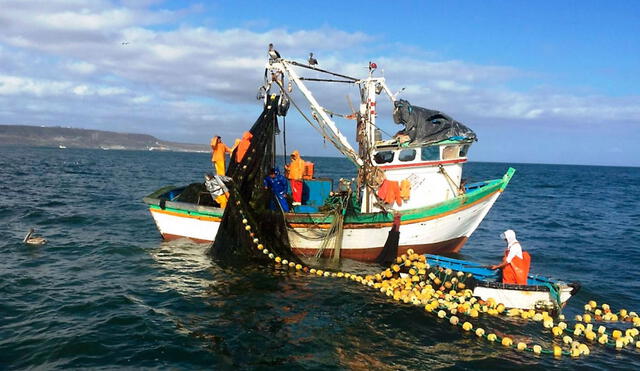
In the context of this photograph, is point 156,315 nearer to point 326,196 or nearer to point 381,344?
point 381,344

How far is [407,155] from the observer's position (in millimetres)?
14125

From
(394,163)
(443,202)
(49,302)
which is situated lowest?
(49,302)

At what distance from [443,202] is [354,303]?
4.48 meters

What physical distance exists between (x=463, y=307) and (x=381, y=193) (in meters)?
4.55

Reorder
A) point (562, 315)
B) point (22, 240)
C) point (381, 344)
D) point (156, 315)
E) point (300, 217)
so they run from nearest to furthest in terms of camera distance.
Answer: point (381, 344) < point (156, 315) < point (562, 315) < point (300, 217) < point (22, 240)

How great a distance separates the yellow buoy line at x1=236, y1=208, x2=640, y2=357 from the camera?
9.22 meters

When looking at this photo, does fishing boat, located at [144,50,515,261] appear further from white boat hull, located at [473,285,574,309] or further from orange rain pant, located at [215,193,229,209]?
white boat hull, located at [473,285,574,309]

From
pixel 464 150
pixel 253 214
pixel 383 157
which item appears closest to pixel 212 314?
pixel 253 214

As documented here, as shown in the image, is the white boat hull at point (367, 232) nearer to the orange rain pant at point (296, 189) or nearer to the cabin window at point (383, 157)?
the orange rain pant at point (296, 189)

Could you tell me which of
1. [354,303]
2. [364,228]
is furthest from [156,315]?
[364,228]

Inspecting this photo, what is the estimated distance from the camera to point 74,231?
58.6 ft

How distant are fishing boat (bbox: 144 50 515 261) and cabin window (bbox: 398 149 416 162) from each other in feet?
0.10

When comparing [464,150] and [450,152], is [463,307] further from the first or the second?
[464,150]

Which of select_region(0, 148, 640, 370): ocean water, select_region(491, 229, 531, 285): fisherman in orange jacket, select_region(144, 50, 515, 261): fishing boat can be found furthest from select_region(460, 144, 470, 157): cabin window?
select_region(0, 148, 640, 370): ocean water
